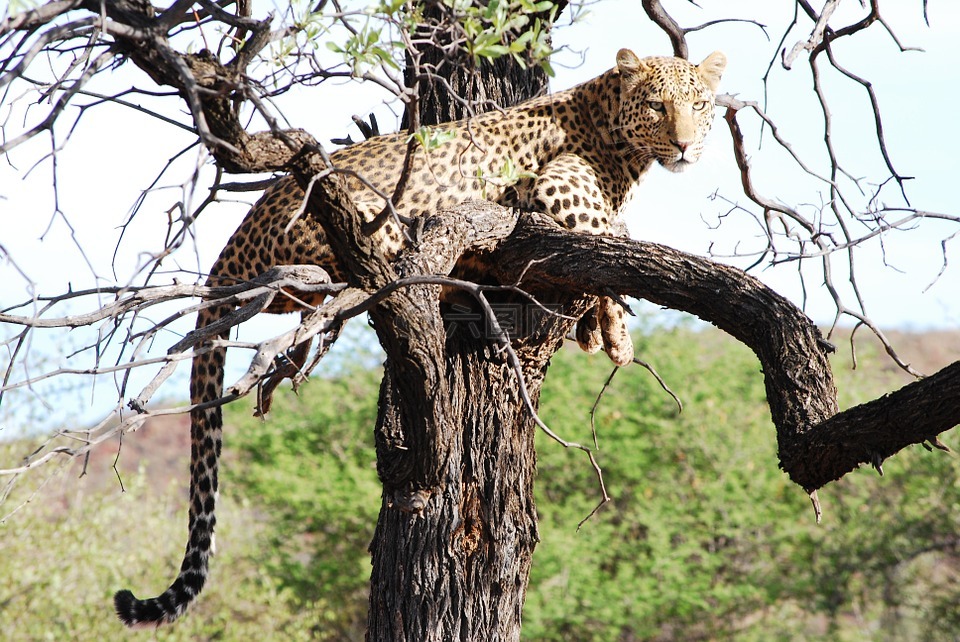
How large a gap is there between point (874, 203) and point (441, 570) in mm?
2421

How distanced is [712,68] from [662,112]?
1.54 feet

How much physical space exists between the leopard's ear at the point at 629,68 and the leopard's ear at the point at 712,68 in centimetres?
33

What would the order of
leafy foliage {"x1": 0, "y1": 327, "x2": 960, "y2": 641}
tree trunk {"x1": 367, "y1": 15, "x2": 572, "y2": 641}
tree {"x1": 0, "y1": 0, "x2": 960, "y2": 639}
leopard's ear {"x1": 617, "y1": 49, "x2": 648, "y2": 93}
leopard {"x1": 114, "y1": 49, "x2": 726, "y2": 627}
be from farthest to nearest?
leafy foliage {"x1": 0, "y1": 327, "x2": 960, "y2": 641}, leopard's ear {"x1": 617, "y1": 49, "x2": 648, "y2": 93}, leopard {"x1": 114, "y1": 49, "x2": 726, "y2": 627}, tree trunk {"x1": 367, "y1": 15, "x2": 572, "y2": 641}, tree {"x1": 0, "y1": 0, "x2": 960, "y2": 639}

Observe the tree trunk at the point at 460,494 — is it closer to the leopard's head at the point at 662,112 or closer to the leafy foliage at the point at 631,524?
the leopard's head at the point at 662,112

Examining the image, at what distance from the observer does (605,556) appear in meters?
13.7

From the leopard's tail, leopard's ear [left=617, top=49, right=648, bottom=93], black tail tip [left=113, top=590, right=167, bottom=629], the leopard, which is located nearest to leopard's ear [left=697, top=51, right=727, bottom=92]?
the leopard

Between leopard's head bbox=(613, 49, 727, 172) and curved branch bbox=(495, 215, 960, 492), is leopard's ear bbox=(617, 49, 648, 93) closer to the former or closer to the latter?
leopard's head bbox=(613, 49, 727, 172)

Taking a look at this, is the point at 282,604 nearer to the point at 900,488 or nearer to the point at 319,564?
the point at 319,564

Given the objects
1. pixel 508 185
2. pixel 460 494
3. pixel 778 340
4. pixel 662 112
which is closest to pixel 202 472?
pixel 460 494

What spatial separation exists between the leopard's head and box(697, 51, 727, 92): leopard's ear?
3.3 inches

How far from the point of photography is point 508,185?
466 centimetres

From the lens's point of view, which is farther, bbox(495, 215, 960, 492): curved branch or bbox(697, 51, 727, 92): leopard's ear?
bbox(697, 51, 727, 92): leopard's ear

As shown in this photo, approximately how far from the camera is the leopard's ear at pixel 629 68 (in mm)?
Answer: 5074

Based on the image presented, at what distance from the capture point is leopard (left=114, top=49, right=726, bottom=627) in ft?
14.7
